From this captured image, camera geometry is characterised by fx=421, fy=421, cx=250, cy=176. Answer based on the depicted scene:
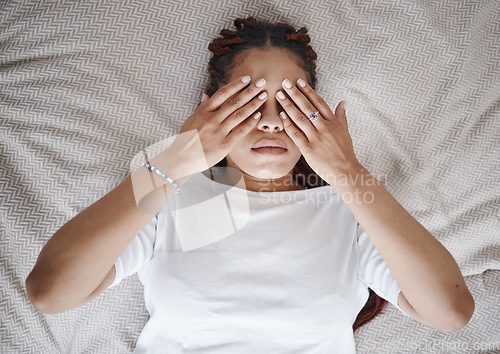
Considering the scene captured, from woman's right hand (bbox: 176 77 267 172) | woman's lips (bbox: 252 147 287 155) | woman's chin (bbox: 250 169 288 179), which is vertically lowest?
woman's chin (bbox: 250 169 288 179)

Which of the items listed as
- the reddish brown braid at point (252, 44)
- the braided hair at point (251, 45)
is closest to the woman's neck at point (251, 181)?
the braided hair at point (251, 45)

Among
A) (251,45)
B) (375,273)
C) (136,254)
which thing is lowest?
(136,254)

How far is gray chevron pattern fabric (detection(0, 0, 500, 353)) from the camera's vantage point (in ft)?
3.98

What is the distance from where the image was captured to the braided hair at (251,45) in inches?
44.4

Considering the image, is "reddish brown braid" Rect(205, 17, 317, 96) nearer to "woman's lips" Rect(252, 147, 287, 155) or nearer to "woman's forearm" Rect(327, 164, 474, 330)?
"woman's lips" Rect(252, 147, 287, 155)

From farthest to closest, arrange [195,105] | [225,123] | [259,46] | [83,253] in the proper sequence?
[195,105] → [259,46] → [225,123] → [83,253]

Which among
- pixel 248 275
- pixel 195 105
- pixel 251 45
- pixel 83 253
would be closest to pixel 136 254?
pixel 83 253

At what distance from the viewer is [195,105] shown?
1300mm

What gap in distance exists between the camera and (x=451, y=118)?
1.31 meters

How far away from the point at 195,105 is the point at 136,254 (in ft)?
1.64

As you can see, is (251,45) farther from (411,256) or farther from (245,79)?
(411,256)

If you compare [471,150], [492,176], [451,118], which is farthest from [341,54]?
[492,176]

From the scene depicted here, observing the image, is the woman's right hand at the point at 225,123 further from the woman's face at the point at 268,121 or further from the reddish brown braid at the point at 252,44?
the reddish brown braid at the point at 252,44

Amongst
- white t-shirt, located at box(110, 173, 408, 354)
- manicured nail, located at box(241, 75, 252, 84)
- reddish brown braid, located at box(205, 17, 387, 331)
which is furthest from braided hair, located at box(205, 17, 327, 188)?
white t-shirt, located at box(110, 173, 408, 354)
